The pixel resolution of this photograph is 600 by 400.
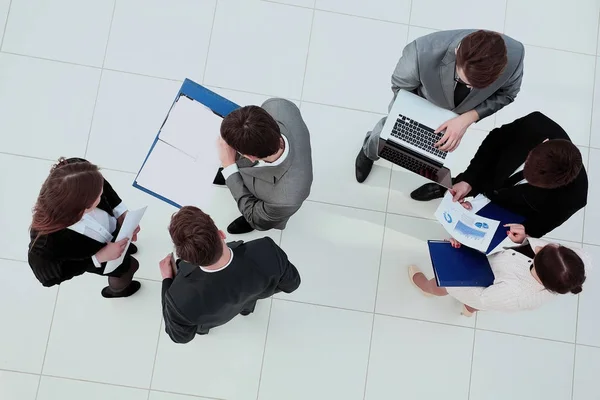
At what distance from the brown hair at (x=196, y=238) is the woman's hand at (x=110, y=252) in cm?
49

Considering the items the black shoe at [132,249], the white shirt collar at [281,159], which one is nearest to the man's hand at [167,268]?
the white shirt collar at [281,159]

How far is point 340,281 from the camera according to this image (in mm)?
3299

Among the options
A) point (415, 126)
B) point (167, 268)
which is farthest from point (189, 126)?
point (415, 126)

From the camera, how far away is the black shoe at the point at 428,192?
3320mm

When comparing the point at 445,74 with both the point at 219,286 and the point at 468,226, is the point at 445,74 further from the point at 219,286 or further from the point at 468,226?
the point at 219,286

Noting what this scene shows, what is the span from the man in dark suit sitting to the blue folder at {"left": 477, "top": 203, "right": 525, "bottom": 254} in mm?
29

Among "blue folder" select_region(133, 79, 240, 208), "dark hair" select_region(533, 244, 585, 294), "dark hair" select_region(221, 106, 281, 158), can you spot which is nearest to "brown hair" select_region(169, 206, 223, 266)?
"dark hair" select_region(221, 106, 281, 158)

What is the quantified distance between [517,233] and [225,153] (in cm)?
154

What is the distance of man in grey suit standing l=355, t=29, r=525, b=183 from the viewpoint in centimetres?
223

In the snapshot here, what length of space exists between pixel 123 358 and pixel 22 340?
0.61 metres

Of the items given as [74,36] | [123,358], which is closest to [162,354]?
[123,358]

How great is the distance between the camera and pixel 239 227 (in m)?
3.22

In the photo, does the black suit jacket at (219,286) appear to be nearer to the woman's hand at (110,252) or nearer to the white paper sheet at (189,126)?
the woman's hand at (110,252)

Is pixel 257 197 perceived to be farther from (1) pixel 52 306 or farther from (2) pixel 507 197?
(1) pixel 52 306
